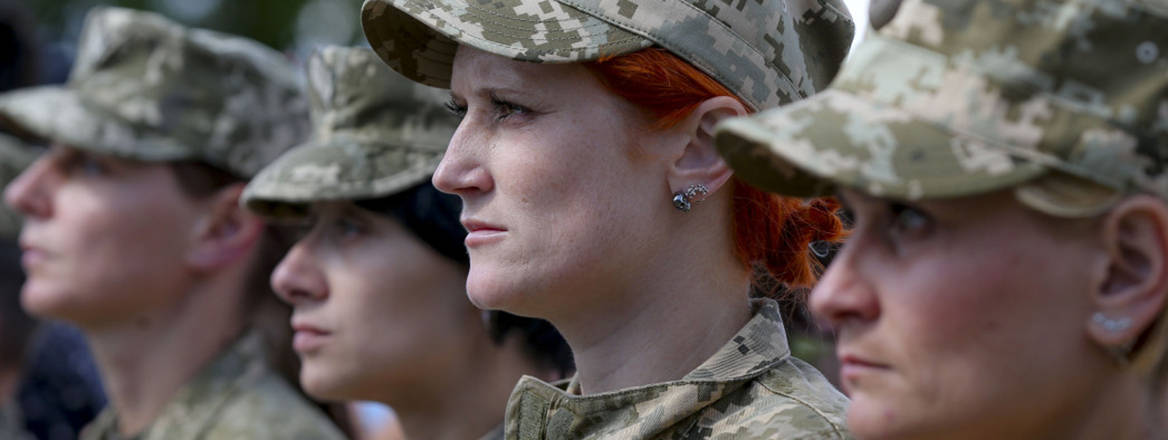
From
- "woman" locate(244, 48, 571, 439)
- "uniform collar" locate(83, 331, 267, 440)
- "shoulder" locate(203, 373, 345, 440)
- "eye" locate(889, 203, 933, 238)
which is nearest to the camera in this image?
"eye" locate(889, 203, 933, 238)

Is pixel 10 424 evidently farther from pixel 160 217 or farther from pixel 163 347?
pixel 160 217

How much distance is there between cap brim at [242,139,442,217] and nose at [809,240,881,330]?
229 centimetres

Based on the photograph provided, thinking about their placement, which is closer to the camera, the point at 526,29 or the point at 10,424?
the point at 526,29

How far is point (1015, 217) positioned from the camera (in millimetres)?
1917

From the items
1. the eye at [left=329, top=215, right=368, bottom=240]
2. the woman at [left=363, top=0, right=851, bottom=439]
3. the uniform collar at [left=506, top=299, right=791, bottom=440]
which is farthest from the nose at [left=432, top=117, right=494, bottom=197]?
the eye at [left=329, top=215, right=368, bottom=240]

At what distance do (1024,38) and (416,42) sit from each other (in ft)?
5.40

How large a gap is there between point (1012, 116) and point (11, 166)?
5.53 metres

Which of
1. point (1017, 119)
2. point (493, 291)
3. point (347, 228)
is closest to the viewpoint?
point (1017, 119)

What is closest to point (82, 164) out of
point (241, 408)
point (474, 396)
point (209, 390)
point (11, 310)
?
point (209, 390)

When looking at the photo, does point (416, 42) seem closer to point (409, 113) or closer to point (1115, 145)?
point (409, 113)

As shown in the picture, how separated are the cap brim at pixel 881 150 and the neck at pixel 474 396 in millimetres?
2288

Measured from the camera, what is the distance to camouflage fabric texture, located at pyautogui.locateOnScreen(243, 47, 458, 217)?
421cm

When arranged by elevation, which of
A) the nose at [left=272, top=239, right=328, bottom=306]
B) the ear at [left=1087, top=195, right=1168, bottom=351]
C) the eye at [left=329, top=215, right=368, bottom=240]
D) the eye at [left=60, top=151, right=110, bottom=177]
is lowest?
the eye at [left=60, top=151, right=110, bottom=177]

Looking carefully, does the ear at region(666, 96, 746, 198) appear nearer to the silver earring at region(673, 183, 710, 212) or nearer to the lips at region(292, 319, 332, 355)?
the silver earring at region(673, 183, 710, 212)
